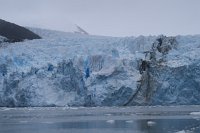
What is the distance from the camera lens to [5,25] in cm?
3828

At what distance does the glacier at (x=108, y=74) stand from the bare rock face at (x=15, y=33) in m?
9.33

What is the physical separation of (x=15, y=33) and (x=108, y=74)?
14.7 metres

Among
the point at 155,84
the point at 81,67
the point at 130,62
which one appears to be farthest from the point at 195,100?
the point at 81,67

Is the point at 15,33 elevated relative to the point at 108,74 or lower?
elevated

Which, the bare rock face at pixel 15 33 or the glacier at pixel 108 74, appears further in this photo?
the bare rock face at pixel 15 33

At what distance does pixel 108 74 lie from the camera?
24312 millimetres

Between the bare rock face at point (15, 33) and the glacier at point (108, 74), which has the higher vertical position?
the bare rock face at point (15, 33)

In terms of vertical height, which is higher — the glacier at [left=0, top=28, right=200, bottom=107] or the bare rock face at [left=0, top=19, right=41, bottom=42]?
the bare rock face at [left=0, top=19, right=41, bottom=42]

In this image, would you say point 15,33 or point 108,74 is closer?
point 108,74

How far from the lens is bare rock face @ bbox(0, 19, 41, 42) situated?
3584 cm

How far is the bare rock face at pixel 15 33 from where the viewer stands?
3584 cm

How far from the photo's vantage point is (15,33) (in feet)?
121

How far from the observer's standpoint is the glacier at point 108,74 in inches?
942

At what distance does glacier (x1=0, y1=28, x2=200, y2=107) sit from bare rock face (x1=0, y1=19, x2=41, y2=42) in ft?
30.6
